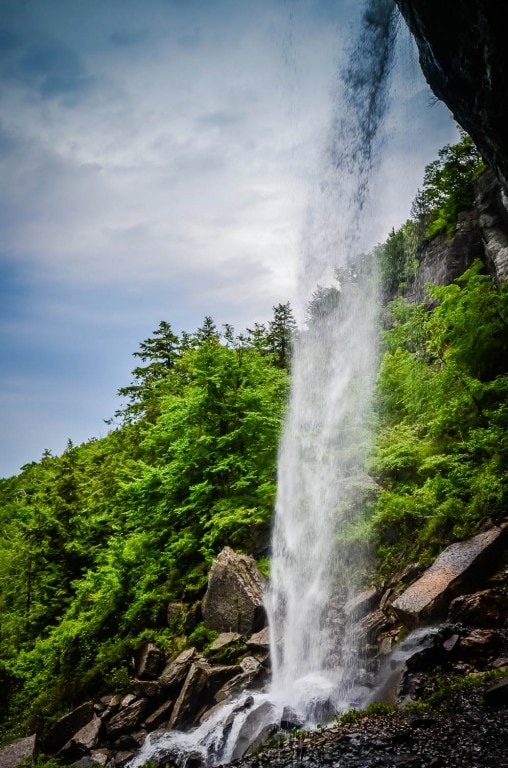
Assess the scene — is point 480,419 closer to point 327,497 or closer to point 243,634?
point 327,497

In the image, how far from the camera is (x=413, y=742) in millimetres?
5297

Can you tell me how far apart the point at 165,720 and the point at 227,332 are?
13914 mm

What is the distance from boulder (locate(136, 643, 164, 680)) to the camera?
10828 millimetres

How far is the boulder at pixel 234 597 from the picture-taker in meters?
11.2

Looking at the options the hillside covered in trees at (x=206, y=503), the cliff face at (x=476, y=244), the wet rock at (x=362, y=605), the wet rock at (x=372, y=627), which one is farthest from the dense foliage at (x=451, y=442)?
the cliff face at (x=476, y=244)

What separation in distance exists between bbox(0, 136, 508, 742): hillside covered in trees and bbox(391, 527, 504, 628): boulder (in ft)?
2.25

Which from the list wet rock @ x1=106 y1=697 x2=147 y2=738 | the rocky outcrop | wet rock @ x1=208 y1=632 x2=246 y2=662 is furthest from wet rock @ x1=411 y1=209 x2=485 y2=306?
wet rock @ x1=106 y1=697 x2=147 y2=738

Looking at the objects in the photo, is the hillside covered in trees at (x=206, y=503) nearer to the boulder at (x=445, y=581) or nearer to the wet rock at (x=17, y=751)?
the boulder at (x=445, y=581)

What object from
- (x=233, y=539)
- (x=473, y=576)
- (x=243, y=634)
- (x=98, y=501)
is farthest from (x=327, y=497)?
(x=98, y=501)

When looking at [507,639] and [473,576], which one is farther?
[473,576]

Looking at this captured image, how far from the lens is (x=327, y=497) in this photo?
44.7 feet

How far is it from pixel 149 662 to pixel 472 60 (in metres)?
15.7

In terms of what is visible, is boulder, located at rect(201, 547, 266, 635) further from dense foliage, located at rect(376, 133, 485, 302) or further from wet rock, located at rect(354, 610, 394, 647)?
dense foliage, located at rect(376, 133, 485, 302)

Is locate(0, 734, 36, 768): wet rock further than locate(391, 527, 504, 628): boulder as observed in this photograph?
Yes
